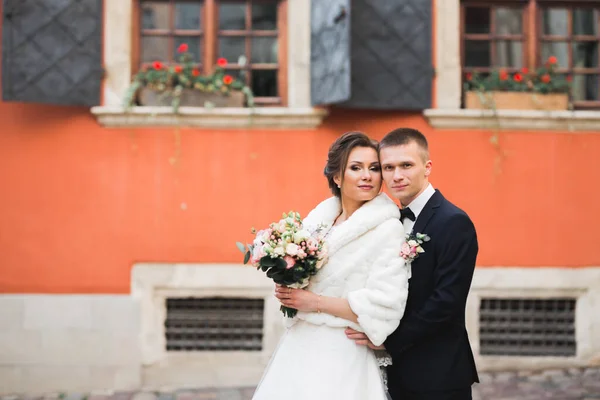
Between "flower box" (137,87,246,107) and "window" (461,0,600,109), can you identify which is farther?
"window" (461,0,600,109)

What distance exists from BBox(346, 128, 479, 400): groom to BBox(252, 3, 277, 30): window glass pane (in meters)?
3.29

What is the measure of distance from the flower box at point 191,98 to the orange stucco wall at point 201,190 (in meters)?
0.24

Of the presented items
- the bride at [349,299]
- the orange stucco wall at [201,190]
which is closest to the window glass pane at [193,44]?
the orange stucco wall at [201,190]

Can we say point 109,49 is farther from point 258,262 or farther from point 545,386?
point 545,386

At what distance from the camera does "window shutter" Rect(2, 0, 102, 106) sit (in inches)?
202

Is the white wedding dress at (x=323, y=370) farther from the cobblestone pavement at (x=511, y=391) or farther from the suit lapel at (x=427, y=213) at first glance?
the cobblestone pavement at (x=511, y=391)

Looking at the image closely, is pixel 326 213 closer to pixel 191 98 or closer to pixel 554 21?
pixel 191 98

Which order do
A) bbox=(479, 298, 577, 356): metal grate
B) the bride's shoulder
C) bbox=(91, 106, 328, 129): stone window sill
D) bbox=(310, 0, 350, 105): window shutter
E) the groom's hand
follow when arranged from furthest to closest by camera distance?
bbox=(479, 298, 577, 356): metal grate, bbox=(91, 106, 328, 129): stone window sill, bbox=(310, 0, 350, 105): window shutter, the bride's shoulder, the groom's hand

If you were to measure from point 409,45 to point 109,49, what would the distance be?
2.56 m

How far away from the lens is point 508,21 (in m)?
5.86

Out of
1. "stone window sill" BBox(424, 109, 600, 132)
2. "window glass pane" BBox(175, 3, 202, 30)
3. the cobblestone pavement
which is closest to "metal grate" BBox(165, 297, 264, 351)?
the cobblestone pavement

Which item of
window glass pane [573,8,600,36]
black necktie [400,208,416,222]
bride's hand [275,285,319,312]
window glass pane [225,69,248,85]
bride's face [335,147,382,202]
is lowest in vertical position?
bride's hand [275,285,319,312]

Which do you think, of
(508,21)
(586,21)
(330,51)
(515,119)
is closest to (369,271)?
(330,51)

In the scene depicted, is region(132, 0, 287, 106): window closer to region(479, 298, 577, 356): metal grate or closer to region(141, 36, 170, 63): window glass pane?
region(141, 36, 170, 63): window glass pane
